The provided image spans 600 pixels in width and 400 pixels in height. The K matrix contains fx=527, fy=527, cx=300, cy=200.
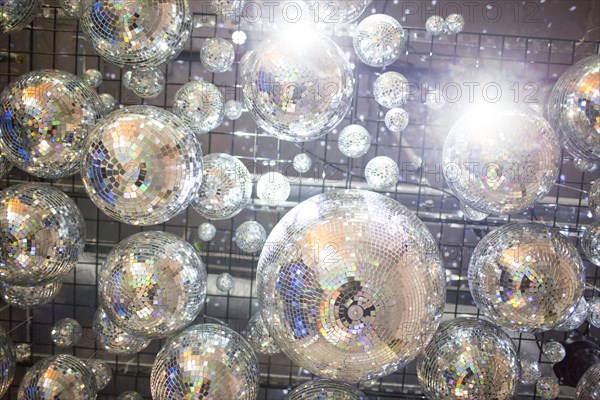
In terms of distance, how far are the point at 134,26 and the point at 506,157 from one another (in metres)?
1.10

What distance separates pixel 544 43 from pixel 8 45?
263cm

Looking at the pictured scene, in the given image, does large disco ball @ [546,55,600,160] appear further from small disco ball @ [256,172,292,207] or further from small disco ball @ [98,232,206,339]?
small disco ball @ [98,232,206,339]

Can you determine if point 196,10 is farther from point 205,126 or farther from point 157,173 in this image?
point 157,173

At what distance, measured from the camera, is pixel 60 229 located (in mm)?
1644

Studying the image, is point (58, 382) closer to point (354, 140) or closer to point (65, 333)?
point (65, 333)

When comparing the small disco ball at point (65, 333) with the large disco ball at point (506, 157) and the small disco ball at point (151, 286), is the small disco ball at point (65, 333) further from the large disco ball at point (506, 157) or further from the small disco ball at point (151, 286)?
the large disco ball at point (506, 157)

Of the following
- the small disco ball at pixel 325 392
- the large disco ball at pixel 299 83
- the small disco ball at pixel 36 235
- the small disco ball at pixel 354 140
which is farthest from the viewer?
the small disco ball at pixel 354 140

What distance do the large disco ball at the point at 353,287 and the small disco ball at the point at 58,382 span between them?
920 millimetres

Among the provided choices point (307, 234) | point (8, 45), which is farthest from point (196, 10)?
point (307, 234)

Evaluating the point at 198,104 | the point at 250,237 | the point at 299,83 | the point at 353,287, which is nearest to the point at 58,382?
the point at 250,237

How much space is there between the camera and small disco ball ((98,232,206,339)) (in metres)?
1.57

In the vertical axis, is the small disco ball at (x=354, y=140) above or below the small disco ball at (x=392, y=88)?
below

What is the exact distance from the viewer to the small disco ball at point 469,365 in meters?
1.64

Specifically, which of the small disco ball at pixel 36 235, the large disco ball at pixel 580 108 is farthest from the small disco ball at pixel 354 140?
the small disco ball at pixel 36 235
